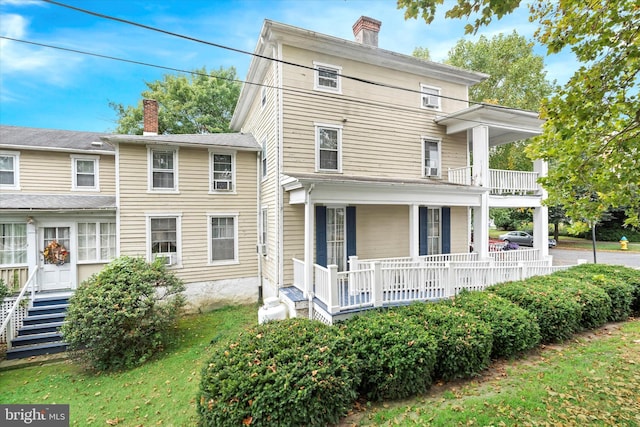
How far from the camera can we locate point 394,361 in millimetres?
4270

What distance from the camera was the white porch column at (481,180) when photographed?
996cm

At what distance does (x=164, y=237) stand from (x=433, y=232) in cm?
1004

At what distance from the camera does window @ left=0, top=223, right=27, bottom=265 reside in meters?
8.94

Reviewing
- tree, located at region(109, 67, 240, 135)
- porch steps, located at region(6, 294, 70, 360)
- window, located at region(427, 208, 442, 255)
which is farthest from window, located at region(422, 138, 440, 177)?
tree, located at region(109, 67, 240, 135)

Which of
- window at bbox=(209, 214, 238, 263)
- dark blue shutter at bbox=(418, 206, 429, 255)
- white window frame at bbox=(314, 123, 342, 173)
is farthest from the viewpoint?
dark blue shutter at bbox=(418, 206, 429, 255)

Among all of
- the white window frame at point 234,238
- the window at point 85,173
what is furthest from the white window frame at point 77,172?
the white window frame at point 234,238

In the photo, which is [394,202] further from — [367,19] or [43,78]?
[43,78]

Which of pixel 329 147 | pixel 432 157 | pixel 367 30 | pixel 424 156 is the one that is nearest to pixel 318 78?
pixel 329 147

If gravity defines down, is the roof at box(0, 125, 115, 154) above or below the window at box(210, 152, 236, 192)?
above

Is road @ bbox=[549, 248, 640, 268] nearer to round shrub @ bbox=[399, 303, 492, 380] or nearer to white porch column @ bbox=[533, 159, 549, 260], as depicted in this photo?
white porch column @ bbox=[533, 159, 549, 260]

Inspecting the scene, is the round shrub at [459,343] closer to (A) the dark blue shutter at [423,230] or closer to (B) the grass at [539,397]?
(B) the grass at [539,397]

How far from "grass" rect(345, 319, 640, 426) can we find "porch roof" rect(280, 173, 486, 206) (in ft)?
15.5

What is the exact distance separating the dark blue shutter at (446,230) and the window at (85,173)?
45.0 feet

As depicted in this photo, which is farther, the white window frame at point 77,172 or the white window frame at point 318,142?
the white window frame at point 77,172
